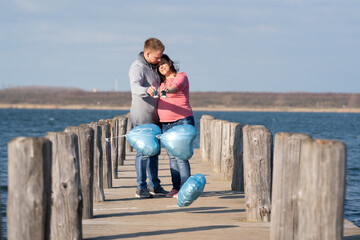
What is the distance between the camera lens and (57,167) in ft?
15.3

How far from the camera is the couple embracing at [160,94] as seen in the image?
6.73 metres

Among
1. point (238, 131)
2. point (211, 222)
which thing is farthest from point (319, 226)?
point (238, 131)

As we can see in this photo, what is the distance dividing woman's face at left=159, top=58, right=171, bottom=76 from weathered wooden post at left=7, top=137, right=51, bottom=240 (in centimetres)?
315

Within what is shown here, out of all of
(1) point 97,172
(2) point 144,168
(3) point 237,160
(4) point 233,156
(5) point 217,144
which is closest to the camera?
(1) point 97,172

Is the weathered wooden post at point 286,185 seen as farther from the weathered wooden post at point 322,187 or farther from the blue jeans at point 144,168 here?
the blue jeans at point 144,168

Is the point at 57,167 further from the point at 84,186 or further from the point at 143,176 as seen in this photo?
the point at 143,176

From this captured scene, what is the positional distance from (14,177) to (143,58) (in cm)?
332

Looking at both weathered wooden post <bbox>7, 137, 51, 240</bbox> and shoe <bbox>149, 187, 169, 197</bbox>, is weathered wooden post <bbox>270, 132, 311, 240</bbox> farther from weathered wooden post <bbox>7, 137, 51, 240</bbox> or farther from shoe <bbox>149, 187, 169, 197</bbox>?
shoe <bbox>149, 187, 169, 197</bbox>

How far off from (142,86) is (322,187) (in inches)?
136

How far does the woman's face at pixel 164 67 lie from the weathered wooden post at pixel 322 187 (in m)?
3.11

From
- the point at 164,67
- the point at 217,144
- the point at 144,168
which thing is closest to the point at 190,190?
the point at 144,168

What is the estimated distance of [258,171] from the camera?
226 inches

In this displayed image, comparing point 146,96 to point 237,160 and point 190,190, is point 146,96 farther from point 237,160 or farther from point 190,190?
point 237,160

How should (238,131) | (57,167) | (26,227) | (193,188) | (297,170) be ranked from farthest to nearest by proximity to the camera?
1. (238,131)
2. (193,188)
3. (57,167)
4. (297,170)
5. (26,227)
